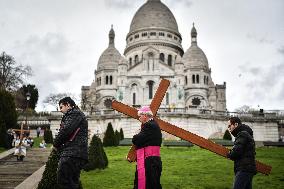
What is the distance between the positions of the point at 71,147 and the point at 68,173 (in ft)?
1.26

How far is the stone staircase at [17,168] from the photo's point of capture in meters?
11.8

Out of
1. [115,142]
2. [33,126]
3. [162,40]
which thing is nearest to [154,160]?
[115,142]

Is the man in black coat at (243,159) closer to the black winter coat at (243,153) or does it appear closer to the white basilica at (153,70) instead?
the black winter coat at (243,153)

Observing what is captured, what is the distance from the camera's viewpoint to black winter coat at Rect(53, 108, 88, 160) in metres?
6.05

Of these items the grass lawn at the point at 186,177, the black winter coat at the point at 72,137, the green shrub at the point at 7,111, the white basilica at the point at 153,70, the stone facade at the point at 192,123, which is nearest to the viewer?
the black winter coat at the point at 72,137

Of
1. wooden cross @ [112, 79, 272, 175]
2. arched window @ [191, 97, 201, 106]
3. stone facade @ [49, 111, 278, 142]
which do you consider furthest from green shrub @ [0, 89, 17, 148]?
arched window @ [191, 97, 201, 106]

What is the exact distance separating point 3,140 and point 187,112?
67.4 ft

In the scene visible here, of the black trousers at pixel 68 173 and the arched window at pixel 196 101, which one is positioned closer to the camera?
the black trousers at pixel 68 173

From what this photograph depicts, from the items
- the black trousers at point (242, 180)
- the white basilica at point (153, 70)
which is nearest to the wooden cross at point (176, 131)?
the black trousers at point (242, 180)

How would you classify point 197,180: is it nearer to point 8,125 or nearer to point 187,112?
point 8,125

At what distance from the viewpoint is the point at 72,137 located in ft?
20.1

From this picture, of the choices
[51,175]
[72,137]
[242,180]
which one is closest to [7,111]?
[51,175]

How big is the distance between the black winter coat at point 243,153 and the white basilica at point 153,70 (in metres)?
48.0

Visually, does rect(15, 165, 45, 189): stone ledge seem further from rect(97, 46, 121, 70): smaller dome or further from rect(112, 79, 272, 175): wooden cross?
rect(97, 46, 121, 70): smaller dome
